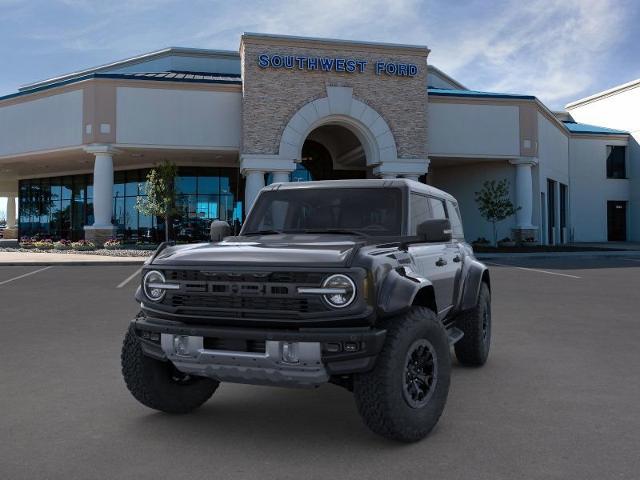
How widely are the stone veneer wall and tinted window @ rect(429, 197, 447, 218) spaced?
72.5 ft

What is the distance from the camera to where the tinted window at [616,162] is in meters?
42.8

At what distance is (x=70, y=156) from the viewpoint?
106 ft

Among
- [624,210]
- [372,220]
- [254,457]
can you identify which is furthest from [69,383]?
[624,210]

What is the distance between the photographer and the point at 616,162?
4291 cm

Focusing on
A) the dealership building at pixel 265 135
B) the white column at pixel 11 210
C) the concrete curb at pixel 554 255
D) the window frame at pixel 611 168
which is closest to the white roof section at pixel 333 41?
the dealership building at pixel 265 135

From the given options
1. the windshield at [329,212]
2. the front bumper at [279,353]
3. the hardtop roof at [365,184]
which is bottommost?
the front bumper at [279,353]

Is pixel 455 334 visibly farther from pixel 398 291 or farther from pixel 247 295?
pixel 247 295

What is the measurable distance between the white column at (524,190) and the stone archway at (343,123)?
7756 mm

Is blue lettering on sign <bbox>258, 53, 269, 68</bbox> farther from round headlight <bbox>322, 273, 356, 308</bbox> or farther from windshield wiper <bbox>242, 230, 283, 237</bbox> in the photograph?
round headlight <bbox>322, 273, 356, 308</bbox>

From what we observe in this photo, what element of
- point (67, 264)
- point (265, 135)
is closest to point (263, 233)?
point (67, 264)

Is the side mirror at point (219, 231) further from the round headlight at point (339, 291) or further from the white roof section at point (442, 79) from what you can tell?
the white roof section at point (442, 79)

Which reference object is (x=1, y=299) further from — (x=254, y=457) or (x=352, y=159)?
(x=352, y=159)

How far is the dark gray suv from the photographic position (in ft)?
12.1

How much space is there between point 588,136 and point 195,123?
28015mm
